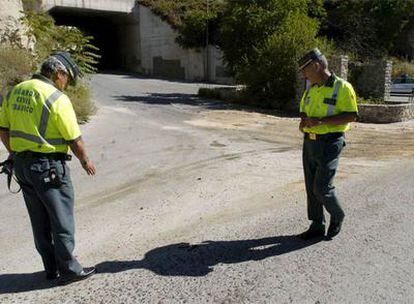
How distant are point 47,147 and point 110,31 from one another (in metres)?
41.3

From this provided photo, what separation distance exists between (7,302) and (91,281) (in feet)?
2.21

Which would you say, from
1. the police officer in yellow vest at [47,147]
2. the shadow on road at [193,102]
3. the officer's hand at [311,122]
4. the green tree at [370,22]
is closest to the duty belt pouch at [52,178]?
the police officer in yellow vest at [47,147]

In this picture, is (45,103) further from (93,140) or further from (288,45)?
(288,45)

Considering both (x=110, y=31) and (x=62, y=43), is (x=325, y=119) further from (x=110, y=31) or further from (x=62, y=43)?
(x=110, y=31)

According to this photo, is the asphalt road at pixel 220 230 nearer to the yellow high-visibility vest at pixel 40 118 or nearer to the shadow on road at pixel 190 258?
the shadow on road at pixel 190 258

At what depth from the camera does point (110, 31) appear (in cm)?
4275

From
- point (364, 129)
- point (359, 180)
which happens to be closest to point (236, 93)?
point (364, 129)

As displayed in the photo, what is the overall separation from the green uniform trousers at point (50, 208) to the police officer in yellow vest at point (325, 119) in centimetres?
230

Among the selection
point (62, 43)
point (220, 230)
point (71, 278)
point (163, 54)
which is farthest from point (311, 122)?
point (163, 54)

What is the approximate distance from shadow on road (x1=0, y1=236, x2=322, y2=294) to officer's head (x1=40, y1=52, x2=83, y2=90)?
5.65 feet

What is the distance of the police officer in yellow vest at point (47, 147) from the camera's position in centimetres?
365

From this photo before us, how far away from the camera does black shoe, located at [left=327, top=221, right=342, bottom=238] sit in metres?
4.78

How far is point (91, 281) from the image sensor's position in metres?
4.03

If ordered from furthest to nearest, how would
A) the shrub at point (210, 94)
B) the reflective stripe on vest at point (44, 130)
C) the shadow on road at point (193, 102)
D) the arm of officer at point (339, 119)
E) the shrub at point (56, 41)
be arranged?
the shrub at point (210, 94)
the shadow on road at point (193, 102)
the shrub at point (56, 41)
the arm of officer at point (339, 119)
the reflective stripe on vest at point (44, 130)
